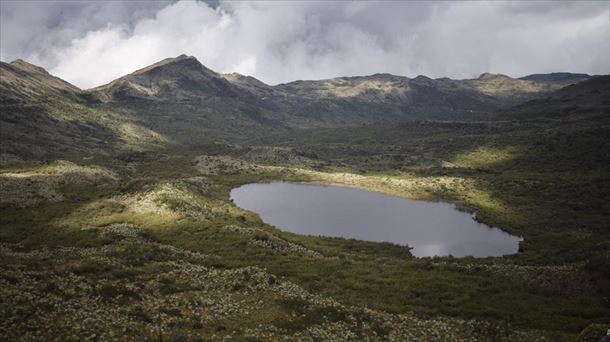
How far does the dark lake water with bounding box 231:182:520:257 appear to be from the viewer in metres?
79.2

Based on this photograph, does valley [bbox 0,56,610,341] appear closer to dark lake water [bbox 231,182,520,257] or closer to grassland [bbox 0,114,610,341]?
grassland [bbox 0,114,610,341]

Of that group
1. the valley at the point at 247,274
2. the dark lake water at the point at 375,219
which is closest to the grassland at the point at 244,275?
the valley at the point at 247,274

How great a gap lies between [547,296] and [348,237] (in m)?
42.0

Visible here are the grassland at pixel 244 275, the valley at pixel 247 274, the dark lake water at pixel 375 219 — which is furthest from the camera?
the dark lake water at pixel 375 219

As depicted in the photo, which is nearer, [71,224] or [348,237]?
[71,224]

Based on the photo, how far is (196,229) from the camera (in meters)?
67.5

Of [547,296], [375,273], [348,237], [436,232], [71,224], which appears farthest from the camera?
[436,232]

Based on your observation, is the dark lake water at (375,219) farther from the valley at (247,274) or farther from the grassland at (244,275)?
the grassland at (244,275)

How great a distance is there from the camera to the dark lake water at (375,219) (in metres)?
79.2

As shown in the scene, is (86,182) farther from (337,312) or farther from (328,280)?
(337,312)

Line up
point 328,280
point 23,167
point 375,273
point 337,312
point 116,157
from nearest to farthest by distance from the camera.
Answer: point 337,312, point 328,280, point 375,273, point 23,167, point 116,157

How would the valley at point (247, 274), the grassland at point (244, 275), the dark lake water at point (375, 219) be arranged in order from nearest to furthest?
the valley at point (247, 274), the grassland at point (244, 275), the dark lake water at point (375, 219)

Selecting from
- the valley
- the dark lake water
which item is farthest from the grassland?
the dark lake water

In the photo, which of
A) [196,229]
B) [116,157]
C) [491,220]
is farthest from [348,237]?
[116,157]
